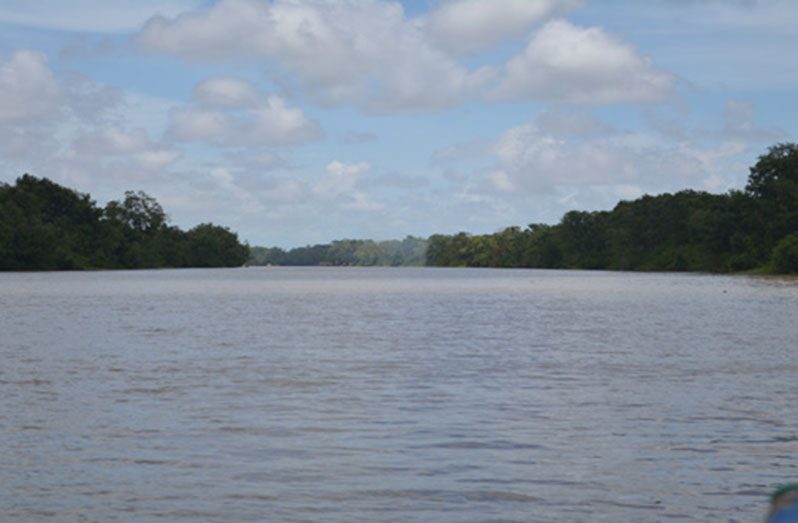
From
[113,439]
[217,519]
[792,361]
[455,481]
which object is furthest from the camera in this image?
[792,361]

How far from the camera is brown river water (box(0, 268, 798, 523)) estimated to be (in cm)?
1338

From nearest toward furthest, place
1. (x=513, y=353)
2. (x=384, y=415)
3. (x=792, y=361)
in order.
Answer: (x=384, y=415)
(x=792, y=361)
(x=513, y=353)

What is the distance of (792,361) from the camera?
30.9 m

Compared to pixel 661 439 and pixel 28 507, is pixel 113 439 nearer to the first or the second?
pixel 28 507

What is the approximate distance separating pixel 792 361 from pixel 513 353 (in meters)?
7.94

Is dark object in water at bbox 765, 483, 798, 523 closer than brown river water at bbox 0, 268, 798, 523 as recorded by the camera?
Yes

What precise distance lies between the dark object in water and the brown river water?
7367 mm

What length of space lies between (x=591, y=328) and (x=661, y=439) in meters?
28.7

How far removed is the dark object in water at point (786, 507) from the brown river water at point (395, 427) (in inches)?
290

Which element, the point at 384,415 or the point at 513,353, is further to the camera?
the point at 513,353

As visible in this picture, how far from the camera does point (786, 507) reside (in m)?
5.33

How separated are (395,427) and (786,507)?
45.5 feet

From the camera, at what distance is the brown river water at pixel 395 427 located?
13383 mm

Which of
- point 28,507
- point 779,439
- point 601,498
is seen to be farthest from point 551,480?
point 28,507
